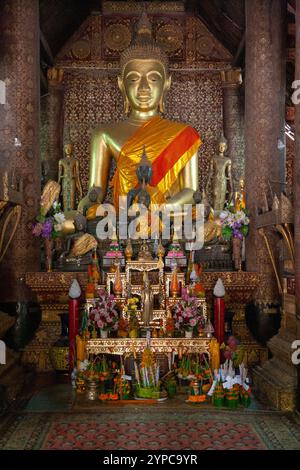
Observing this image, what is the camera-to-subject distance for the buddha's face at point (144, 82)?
805cm

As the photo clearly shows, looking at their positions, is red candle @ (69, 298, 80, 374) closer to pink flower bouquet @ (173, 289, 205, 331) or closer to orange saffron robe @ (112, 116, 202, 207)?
pink flower bouquet @ (173, 289, 205, 331)

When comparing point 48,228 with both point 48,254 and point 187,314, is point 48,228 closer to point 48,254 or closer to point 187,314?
point 48,254

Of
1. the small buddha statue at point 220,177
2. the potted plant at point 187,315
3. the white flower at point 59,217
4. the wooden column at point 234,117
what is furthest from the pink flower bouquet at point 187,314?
the wooden column at point 234,117

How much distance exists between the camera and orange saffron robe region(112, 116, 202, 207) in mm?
7746

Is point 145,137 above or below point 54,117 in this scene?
below

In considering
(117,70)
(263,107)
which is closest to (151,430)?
(263,107)

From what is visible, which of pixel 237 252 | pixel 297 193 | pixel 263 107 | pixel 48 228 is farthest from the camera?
pixel 263 107

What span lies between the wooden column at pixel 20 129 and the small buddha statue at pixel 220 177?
2.97 meters

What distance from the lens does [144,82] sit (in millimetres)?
8102

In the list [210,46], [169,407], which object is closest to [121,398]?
[169,407]

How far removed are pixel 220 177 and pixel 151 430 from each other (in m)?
5.24

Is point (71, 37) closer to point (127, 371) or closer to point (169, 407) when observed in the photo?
point (127, 371)

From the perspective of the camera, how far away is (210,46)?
29.6 feet
